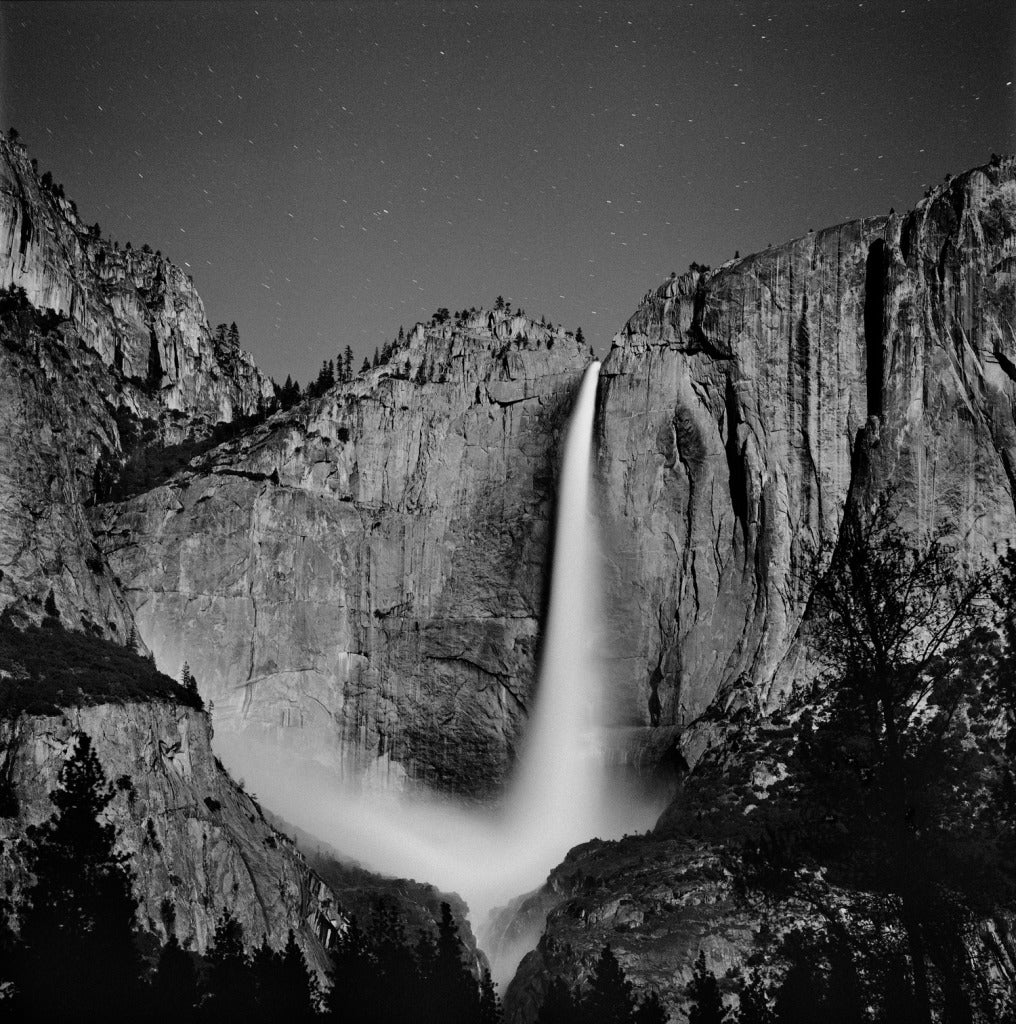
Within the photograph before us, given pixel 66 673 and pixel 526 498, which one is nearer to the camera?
pixel 66 673

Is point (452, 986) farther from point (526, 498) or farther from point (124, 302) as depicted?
point (124, 302)

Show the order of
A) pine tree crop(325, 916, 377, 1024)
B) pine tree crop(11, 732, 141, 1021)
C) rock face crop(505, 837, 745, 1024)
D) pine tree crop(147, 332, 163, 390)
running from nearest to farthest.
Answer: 1. pine tree crop(11, 732, 141, 1021)
2. pine tree crop(325, 916, 377, 1024)
3. rock face crop(505, 837, 745, 1024)
4. pine tree crop(147, 332, 163, 390)

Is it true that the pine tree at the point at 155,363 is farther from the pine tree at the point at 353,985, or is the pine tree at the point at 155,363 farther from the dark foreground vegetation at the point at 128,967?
the pine tree at the point at 353,985

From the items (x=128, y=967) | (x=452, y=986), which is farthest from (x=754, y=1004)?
(x=128, y=967)

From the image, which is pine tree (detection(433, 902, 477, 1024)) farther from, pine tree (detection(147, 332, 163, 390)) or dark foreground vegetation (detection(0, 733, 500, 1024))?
pine tree (detection(147, 332, 163, 390))

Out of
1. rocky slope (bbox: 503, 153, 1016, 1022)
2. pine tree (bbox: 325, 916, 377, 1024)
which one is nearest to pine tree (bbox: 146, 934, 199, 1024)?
pine tree (bbox: 325, 916, 377, 1024)
